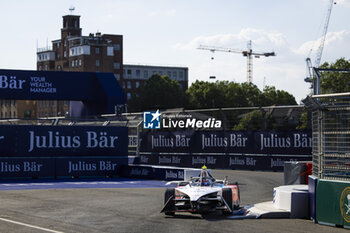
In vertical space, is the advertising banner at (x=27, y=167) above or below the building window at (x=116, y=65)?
below

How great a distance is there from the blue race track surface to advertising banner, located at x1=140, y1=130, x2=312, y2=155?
281 inches

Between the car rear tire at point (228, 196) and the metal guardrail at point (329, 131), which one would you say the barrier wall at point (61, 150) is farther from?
the metal guardrail at point (329, 131)

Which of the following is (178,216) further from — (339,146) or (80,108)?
(80,108)

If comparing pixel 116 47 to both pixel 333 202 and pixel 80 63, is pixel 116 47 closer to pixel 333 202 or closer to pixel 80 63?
pixel 80 63

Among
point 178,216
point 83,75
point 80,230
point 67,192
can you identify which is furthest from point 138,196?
point 83,75

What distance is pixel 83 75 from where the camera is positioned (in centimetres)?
3519

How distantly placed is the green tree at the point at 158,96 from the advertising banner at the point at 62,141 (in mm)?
79999

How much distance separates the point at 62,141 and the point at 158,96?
82.9 meters

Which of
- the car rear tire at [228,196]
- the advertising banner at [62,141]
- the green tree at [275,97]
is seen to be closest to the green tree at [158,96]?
the green tree at [275,97]

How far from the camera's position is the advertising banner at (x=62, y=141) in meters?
→ 27.0

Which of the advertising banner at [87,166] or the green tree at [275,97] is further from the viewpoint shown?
the green tree at [275,97]

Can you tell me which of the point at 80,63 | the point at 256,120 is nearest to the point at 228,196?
the point at 256,120

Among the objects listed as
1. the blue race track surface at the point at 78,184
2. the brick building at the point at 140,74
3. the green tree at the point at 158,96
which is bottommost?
the blue race track surface at the point at 78,184

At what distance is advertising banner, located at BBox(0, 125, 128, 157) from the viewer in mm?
27000
